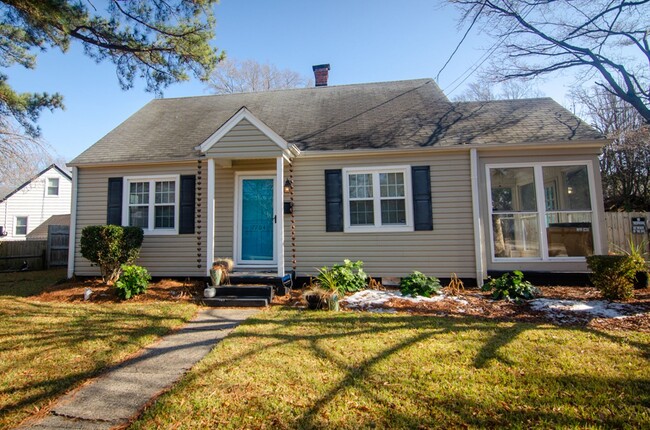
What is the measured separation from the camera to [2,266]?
1245 cm

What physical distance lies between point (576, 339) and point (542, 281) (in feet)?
12.0

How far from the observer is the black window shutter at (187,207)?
8.18 meters

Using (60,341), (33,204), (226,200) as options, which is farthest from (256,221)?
(33,204)

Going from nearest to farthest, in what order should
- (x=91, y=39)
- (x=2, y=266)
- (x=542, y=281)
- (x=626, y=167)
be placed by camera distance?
(x=91, y=39), (x=542, y=281), (x=2, y=266), (x=626, y=167)

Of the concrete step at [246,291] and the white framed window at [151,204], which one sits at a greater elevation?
the white framed window at [151,204]

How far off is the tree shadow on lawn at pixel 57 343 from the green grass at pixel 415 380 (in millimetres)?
1109

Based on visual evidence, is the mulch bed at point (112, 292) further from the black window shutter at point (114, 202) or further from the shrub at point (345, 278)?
the shrub at point (345, 278)

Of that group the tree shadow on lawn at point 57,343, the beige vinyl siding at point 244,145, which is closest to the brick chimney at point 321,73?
the beige vinyl siding at point 244,145

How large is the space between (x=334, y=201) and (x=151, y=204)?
4.60 metres

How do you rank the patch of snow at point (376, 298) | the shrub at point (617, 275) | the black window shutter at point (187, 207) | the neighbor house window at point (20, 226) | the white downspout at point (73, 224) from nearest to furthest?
the shrub at point (617, 275), the patch of snow at point (376, 298), the black window shutter at point (187, 207), the white downspout at point (73, 224), the neighbor house window at point (20, 226)

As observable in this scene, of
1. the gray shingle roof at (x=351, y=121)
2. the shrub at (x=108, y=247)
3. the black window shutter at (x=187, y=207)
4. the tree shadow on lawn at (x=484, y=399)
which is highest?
the gray shingle roof at (x=351, y=121)

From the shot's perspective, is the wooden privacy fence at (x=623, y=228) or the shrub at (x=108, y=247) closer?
the shrub at (x=108, y=247)

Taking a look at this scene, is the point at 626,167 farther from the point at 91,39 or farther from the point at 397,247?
the point at 91,39

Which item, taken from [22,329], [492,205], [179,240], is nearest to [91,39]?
[179,240]
